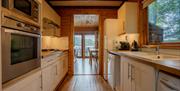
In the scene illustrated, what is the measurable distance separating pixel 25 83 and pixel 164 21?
2457 millimetres

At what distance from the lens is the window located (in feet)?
8.65

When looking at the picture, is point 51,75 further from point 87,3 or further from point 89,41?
point 89,41

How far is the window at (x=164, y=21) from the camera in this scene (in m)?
2.64

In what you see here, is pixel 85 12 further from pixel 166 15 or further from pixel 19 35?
pixel 19 35

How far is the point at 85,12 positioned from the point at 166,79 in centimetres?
498

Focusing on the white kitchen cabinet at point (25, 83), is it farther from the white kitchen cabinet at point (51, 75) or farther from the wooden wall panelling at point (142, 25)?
the wooden wall panelling at point (142, 25)

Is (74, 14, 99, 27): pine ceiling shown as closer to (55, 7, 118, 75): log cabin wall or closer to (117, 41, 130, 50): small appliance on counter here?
(55, 7, 118, 75): log cabin wall

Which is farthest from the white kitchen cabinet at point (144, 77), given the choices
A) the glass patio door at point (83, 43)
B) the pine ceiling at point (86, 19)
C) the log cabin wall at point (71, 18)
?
the glass patio door at point (83, 43)

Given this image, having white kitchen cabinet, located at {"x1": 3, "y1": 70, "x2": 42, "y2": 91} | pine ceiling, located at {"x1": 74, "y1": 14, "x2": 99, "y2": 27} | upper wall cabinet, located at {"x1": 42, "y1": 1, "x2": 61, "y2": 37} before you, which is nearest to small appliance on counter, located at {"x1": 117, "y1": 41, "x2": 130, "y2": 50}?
upper wall cabinet, located at {"x1": 42, "y1": 1, "x2": 61, "y2": 37}

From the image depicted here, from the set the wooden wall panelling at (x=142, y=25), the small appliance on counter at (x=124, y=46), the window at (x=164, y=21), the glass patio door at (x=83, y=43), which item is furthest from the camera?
the glass patio door at (x=83, y=43)

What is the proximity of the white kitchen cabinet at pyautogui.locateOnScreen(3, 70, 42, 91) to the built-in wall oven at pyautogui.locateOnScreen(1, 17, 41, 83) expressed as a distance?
43mm

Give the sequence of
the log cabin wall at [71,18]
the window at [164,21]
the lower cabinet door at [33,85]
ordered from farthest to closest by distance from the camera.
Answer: the log cabin wall at [71,18] < the window at [164,21] < the lower cabinet door at [33,85]

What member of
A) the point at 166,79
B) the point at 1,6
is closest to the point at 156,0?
the point at 166,79

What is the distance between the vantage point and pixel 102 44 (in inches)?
239
